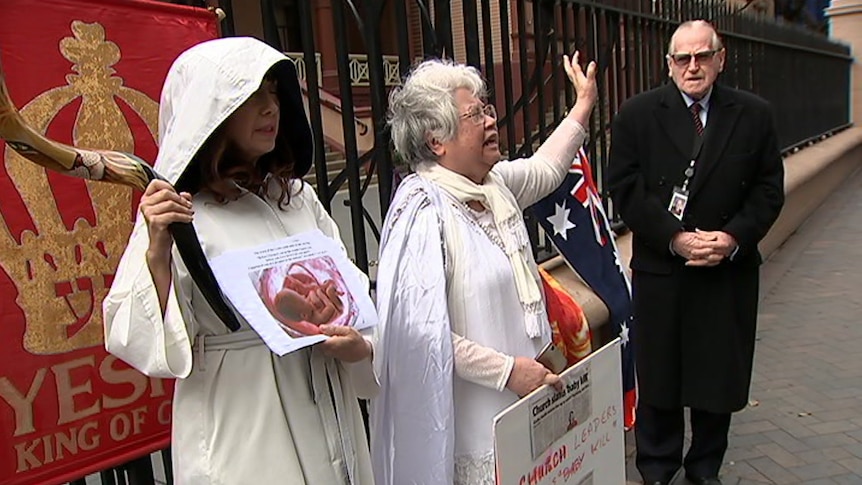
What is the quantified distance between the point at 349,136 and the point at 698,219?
1.51 meters

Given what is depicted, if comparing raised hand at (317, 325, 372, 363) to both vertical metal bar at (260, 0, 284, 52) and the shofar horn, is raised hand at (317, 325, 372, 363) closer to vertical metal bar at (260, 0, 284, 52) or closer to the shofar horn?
the shofar horn

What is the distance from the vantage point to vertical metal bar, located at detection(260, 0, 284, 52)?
265cm

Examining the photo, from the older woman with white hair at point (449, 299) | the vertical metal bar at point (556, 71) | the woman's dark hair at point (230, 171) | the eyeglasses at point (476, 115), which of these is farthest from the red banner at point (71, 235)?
the vertical metal bar at point (556, 71)

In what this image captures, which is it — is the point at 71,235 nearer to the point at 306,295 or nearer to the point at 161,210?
the point at 161,210

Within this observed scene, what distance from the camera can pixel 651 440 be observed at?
359 centimetres

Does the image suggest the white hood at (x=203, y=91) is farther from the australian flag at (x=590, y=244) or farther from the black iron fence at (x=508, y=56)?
the australian flag at (x=590, y=244)

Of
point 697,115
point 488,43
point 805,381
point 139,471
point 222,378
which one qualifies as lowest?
point 805,381

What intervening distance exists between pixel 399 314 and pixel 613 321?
6.30 feet

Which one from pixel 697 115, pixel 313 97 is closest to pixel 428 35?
pixel 313 97

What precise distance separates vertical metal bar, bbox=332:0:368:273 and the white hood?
1.17 meters

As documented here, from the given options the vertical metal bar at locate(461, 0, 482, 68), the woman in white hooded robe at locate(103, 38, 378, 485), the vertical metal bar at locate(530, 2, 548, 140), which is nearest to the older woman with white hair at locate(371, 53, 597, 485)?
the woman in white hooded robe at locate(103, 38, 378, 485)

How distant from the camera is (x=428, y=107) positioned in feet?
7.69

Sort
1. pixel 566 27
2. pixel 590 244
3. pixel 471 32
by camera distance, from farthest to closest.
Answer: pixel 566 27
pixel 590 244
pixel 471 32

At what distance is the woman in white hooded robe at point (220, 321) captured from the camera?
158cm
